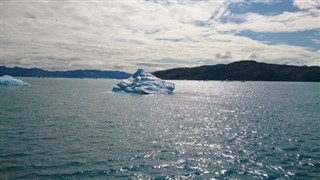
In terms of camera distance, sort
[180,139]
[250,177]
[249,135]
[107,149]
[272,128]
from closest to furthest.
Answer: [250,177] → [107,149] → [180,139] → [249,135] → [272,128]

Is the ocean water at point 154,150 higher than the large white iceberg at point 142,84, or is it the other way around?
the large white iceberg at point 142,84

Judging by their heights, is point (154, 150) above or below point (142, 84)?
below

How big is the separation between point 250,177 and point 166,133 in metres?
20.1

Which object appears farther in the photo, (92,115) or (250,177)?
A: (92,115)

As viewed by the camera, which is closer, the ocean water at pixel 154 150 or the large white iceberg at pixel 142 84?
the ocean water at pixel 154 150

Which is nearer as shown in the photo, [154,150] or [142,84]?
[154,150]

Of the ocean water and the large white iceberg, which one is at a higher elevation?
→ the large white iceberg

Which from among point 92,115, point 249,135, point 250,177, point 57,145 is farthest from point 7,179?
point 92,115

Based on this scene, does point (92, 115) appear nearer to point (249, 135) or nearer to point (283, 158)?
point (249, 135)

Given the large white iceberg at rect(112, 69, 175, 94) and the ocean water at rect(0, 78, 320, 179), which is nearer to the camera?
the ocean water at rect(0, 78, 320, 179)

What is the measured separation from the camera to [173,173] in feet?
85.2

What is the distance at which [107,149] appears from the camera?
33531 mm

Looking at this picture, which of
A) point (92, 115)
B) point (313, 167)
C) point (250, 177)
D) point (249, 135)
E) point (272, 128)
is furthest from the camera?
point (92, 115)

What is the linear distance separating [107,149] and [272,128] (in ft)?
98.1
